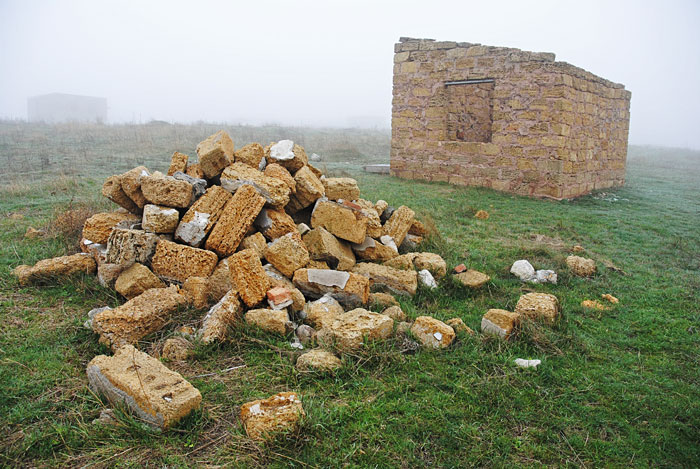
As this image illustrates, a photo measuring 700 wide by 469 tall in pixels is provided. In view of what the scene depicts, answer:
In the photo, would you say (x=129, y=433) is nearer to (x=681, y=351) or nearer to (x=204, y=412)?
(x=204, y=412)

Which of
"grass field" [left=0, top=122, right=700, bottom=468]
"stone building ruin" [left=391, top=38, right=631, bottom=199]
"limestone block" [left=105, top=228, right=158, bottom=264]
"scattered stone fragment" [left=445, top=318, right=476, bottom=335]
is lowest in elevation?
"grass field" [left=0, top=122, right=700, bottom=468]

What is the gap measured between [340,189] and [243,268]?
7.46 ft

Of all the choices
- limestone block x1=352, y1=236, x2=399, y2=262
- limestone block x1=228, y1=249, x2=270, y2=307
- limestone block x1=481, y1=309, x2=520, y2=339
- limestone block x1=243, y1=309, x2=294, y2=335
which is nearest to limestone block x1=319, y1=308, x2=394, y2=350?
limestone block x1=243, y1=309, x2=294, y2=335

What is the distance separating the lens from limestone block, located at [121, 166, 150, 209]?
493 centimetres

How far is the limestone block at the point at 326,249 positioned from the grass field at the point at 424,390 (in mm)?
843

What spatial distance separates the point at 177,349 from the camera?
3.41 m

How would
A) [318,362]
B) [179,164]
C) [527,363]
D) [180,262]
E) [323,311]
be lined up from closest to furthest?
[318,362], [527,363], [323,311], [180,262], [179,164]

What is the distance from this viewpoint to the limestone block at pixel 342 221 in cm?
509

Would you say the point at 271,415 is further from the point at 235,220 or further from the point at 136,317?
the point at 235,220

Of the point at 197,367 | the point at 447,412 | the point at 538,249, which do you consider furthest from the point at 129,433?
the point at 538,249

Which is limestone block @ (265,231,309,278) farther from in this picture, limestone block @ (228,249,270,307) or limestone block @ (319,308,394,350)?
limestone block @ (319,308,394,350)

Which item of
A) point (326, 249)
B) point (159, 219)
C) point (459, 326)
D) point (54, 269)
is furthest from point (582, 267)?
point (54, 269)

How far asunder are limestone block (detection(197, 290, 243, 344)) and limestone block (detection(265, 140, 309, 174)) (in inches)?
89.0

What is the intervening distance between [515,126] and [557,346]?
26.1ft
